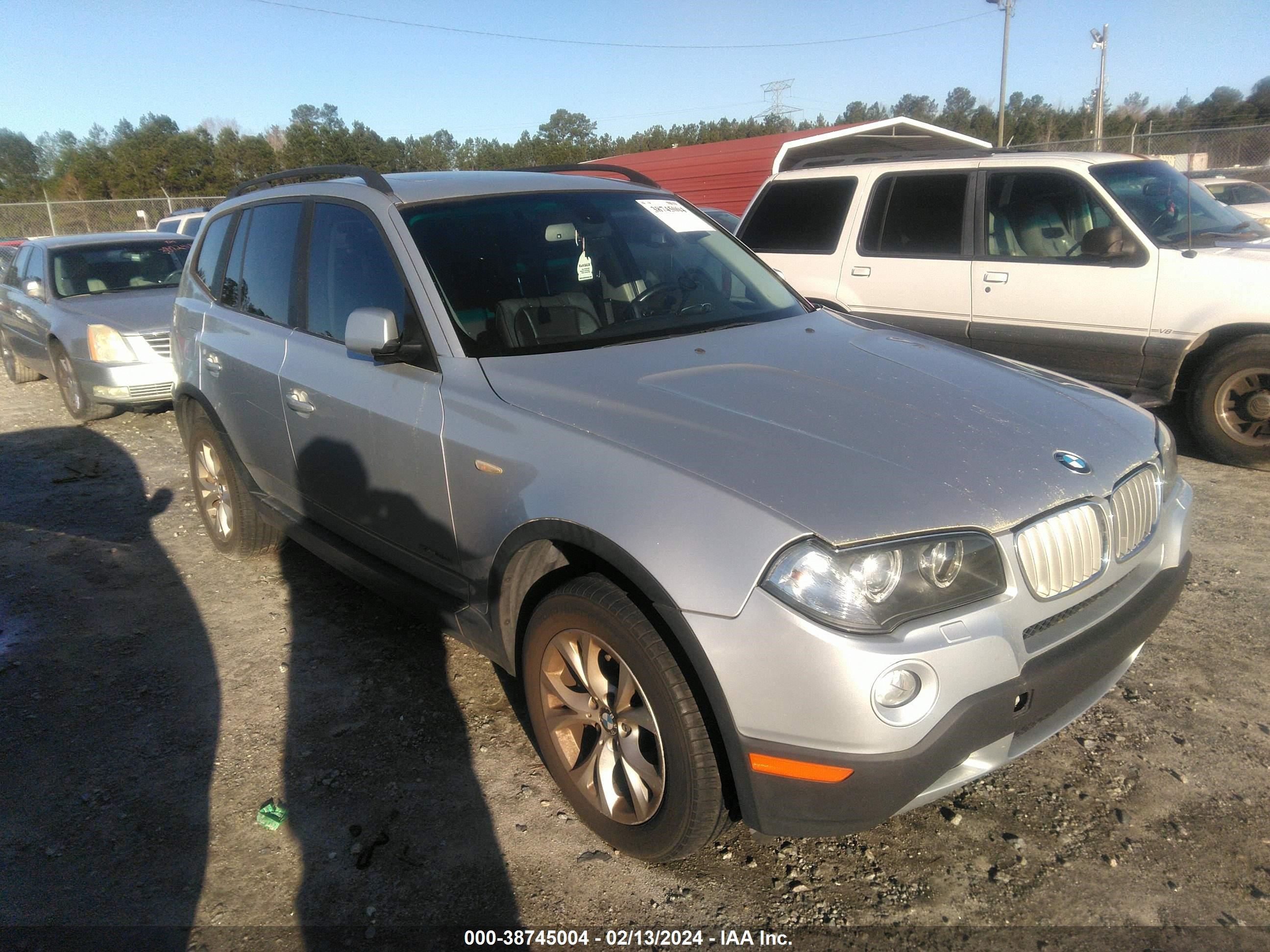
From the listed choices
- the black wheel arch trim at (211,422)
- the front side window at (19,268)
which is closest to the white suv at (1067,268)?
the black wheel arch trim at (211,422)

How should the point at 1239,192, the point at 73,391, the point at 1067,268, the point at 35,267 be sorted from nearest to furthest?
the point at 1067,268 → the point at 73,391 → the point at 35,267 → the point at 1239,192

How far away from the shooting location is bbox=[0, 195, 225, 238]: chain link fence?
2967 cm

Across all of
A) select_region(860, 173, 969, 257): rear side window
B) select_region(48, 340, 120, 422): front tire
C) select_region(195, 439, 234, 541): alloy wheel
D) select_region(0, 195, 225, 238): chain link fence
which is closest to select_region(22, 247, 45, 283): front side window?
select_region(48, 340, 120, 422): front tire

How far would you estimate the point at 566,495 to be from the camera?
2408 millimetres

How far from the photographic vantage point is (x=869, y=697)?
194 cm

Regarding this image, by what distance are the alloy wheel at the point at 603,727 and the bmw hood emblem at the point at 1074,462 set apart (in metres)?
1.27

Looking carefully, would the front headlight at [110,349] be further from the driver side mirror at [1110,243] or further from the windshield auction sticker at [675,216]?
the driver side mirror at [1110,243]

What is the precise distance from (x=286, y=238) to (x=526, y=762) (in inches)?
99.5

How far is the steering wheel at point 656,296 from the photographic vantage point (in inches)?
131

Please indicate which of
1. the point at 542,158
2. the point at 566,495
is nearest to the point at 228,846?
the point at 566,495

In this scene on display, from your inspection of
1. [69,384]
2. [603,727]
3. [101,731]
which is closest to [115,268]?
[69,384]

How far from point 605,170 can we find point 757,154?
47.8ft

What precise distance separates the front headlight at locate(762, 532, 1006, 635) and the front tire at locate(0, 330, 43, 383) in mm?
10590

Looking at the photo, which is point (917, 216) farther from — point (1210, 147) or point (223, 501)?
point (1210, 147)
